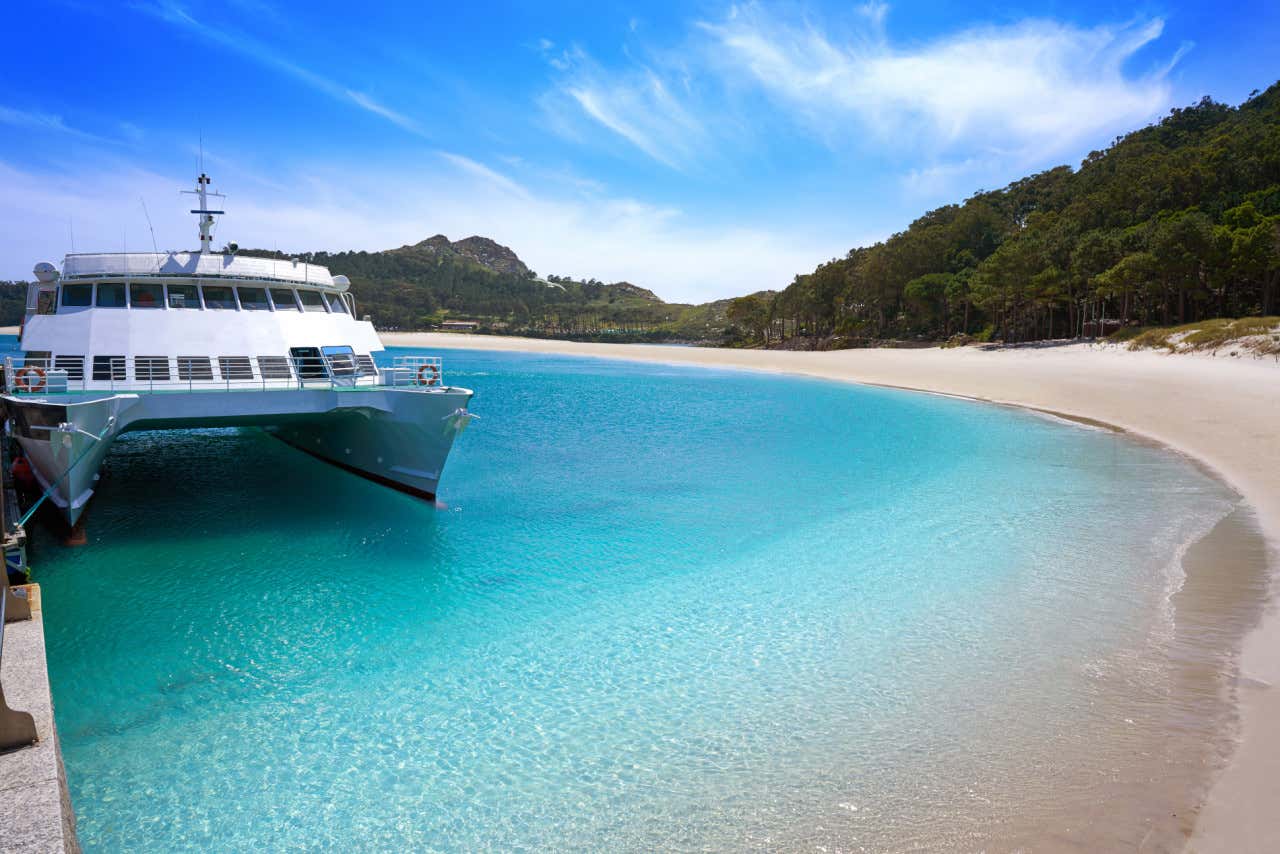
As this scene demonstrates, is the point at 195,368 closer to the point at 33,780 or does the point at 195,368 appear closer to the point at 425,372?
the point at 425,372

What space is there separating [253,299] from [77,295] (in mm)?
3113

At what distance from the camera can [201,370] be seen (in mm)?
13375

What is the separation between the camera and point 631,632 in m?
8.53

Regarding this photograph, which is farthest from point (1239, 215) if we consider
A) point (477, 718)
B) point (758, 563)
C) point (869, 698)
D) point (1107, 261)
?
point (477, 718)

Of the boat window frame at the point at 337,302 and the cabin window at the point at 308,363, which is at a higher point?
the boat window frame at the point at 337,302

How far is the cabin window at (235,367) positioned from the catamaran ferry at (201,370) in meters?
0.02

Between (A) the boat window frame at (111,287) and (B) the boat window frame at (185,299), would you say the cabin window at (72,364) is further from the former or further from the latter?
(B) the boat window frame at (185,299)

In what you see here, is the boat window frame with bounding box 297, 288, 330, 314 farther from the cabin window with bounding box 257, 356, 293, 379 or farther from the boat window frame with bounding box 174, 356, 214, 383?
the boat window frame with bounding box 174, 356, 214, 383

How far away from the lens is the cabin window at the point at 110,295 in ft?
A: 45.4

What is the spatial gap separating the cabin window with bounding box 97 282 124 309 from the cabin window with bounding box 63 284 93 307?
0.27 meters

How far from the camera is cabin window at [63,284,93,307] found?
14.0m

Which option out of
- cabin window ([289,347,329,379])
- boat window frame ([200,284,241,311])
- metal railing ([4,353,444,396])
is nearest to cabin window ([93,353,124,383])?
metal railing ([4,353,444,396])

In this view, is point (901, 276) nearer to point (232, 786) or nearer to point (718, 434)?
point (718, 434)

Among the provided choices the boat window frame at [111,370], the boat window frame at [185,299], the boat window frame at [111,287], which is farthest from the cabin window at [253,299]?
the boat window frame at [111,370]
